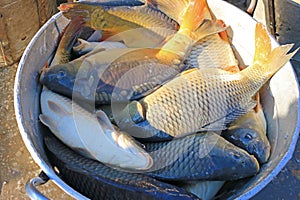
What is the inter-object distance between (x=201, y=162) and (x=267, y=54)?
34cm

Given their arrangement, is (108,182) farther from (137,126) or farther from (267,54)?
(267,54)

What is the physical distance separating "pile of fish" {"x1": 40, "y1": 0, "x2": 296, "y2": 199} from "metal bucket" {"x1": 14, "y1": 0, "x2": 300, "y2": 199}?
2 cm

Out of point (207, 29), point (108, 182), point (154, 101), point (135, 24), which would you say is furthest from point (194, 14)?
point (108, 182)

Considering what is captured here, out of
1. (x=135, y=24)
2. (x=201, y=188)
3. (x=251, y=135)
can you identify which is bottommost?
(x=201, y=188)

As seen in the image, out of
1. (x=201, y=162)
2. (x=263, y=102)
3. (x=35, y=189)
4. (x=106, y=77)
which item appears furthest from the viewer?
(x=263, y=102)

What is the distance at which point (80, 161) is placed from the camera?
A: 3.73ft

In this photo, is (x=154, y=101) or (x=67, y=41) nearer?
(x=154, y=101)

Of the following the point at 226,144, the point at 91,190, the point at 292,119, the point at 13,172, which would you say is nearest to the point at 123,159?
the point at 91,190

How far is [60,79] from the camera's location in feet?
4.00

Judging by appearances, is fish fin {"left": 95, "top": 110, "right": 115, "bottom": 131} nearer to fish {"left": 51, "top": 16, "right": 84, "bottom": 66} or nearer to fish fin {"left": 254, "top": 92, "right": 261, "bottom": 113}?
fish {"left": 51, "top": 16, "right": 84, "bottom": 66}

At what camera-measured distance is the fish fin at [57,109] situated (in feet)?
3.87

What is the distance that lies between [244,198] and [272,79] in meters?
0.39

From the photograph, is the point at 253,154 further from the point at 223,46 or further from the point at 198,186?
the point at 223,46

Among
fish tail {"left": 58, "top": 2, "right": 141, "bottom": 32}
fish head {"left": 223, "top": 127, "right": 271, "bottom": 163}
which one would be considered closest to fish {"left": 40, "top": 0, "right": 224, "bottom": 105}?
fish tail {"left": 58, "top": 2, "right": 141, "bottom": 32}
